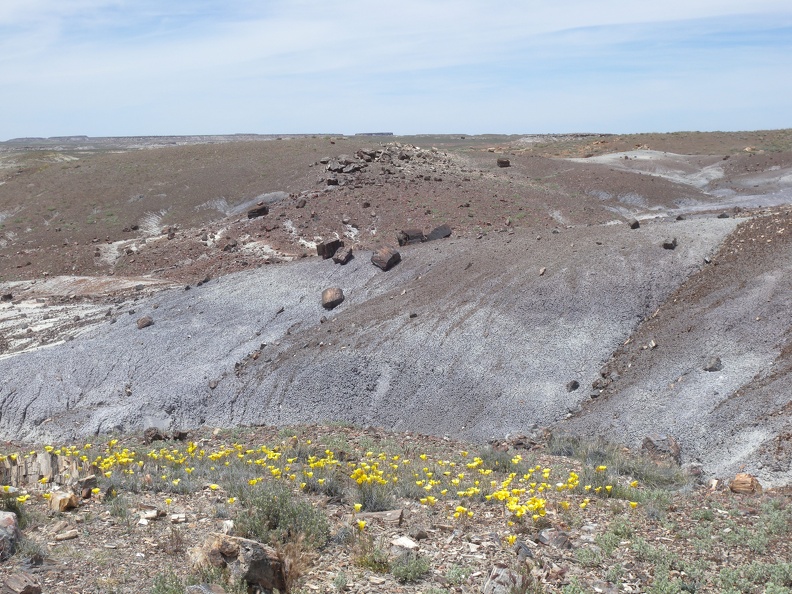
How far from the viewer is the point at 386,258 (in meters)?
20.4

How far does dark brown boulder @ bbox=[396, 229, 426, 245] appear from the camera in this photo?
76.4 feet

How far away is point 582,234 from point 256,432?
1159 centimetres

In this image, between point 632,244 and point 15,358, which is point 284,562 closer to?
point 632,244

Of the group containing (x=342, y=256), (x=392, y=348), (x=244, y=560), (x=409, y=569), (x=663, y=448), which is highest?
(x=342, y=256)

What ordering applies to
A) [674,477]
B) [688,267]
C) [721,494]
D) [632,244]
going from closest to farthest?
[721,494], [674,477], [688,267], [632,244]

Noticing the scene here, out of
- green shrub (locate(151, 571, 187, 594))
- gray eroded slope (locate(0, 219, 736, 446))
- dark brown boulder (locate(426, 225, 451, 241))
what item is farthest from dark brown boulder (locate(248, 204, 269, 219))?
green shrub (locate(151, 571, 187, 594))

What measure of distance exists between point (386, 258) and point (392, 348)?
4.56 metres

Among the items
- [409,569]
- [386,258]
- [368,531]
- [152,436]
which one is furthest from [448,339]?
[409,569]

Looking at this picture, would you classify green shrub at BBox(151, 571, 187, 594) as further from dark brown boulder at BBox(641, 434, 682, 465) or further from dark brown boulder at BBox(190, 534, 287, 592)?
dark brown boulder at BBox(641, 434, 682, 465)

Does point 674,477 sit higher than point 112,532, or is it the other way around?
→ point 112,532

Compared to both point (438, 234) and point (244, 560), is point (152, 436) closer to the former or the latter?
point (244, 560)

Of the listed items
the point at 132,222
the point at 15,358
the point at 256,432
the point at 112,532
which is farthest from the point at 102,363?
the point at 132,222

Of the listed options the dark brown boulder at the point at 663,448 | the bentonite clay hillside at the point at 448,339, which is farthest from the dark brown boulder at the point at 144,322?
the dark brown boulder at the point at 663,448

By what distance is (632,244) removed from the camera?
733 inches
